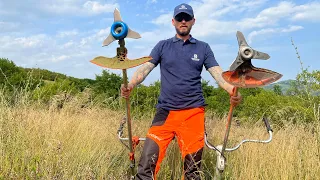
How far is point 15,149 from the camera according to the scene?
13.2 feet

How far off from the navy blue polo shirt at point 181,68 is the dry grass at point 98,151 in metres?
0.72

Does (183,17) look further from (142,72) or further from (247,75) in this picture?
(247,75)

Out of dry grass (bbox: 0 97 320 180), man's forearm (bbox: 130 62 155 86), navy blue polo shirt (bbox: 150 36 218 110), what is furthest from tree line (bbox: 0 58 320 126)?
man's forearm (bbox: 130 62 155 86)

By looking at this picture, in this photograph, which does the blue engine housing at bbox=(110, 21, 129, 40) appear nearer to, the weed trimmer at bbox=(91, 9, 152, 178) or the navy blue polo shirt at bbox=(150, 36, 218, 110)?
the weed trimmer at bbox=(91, 9, 152, 178)

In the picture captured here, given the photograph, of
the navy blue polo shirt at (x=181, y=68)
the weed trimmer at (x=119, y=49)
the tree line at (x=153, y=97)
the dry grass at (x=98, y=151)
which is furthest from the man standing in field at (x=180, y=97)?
the tree line at (x=153, y=97)

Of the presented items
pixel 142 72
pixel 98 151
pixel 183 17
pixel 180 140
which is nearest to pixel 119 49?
pixel 142 72

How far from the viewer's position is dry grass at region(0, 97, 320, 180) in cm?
360

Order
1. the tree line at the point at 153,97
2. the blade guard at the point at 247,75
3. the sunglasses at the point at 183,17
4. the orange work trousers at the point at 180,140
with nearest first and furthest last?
the blade guard at the point at 247,75, the orange work trousers at the point at 180,140, the sunglasses at the point at 183,17, the tree line at the point at 153,97

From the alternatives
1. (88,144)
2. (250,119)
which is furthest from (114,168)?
(250,119)

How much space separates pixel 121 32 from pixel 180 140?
50.3 inches

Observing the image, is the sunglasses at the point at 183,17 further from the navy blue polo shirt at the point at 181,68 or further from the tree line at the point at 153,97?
the tree line at the point at 153,97

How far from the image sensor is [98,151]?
480cm

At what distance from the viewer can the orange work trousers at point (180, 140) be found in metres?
3.55

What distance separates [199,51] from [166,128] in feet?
2.76
